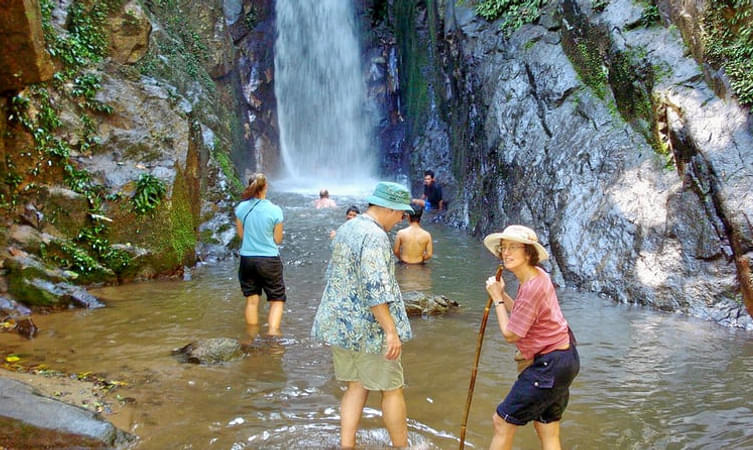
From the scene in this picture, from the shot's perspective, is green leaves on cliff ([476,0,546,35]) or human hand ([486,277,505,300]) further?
green leaves on cliff ([476,0,546,35])

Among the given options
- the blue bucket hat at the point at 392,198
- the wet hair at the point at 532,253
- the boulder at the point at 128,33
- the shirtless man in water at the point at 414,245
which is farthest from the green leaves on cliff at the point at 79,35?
the wet hair at the point at 532,253

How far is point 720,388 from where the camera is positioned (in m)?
5.22

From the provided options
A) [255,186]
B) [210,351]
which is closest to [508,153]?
[255,186]

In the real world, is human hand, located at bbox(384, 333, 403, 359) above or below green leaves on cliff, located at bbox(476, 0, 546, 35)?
below

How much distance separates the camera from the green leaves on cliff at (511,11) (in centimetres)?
1369

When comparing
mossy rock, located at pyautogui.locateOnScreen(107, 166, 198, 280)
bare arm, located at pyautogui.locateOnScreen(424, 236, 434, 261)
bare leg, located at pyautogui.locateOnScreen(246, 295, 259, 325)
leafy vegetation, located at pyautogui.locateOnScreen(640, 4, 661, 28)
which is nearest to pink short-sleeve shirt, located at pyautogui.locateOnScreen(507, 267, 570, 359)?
bare leg, located at pyautogui.locateOnScreen(246, 295, 259, 325)

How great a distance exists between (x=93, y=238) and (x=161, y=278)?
119cm

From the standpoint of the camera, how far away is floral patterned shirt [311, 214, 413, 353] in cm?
366

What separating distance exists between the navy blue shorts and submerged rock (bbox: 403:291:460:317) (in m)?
3.95

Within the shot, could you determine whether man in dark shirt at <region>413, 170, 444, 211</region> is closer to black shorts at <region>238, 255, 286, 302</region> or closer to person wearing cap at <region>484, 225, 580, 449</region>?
black shorts at <region>238, 255, 286, 302</region>

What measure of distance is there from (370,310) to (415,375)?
209 cm

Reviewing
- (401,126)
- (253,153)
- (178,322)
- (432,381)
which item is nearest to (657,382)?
(432,381)

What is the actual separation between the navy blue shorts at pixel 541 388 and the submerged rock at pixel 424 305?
3.95 meters

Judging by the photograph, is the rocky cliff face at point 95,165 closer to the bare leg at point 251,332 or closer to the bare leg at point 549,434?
the bare leg at point 251,332
